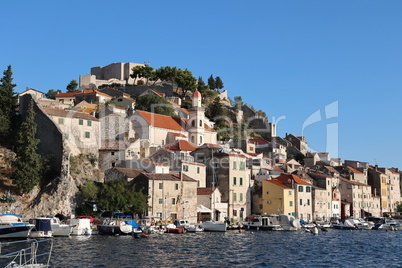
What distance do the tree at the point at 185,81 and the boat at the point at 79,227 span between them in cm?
7340

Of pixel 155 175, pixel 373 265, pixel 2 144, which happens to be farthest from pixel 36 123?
pixel 373 265

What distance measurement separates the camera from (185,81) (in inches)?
4946

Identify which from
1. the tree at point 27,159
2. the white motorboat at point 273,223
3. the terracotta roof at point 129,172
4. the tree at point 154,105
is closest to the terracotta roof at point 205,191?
the white motorboat at point 273,223

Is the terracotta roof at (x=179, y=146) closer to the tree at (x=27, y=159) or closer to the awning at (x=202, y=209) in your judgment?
the awning at (x=202, y=209)

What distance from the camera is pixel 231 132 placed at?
4587 inches

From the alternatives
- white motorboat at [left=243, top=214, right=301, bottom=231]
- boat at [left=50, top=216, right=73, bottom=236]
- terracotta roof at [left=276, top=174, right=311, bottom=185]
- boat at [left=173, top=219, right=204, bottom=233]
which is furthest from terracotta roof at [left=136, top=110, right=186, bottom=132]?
boat at [left=50, top=216, right=73, bottom=236]

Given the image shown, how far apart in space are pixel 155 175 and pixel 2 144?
20.8m

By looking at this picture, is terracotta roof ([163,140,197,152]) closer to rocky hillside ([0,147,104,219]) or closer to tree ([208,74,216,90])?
rocky hillside ([0,147,104,219])

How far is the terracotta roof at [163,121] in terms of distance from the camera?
9006 cm

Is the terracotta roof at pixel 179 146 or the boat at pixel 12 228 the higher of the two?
the terracotta roof at pixel 179 146

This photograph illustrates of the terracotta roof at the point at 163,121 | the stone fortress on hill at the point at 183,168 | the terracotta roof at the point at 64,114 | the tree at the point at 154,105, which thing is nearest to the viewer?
the stone fortress on hill at the point at 183,168

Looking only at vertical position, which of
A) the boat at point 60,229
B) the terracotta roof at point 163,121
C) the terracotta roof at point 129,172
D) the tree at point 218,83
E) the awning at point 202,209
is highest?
the tree at point 218,83

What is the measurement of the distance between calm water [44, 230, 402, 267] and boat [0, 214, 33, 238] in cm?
295

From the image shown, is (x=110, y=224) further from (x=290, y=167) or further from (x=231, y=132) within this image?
(x=231, y=132)
